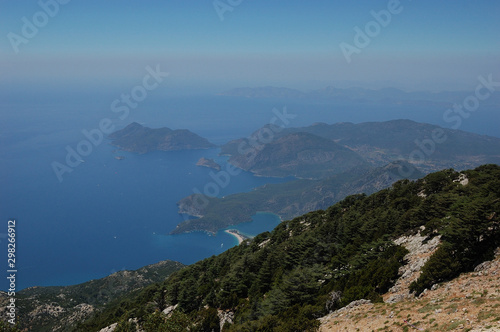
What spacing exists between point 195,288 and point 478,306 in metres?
32.4

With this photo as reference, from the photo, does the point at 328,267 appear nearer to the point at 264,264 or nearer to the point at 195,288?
the point at 264,264

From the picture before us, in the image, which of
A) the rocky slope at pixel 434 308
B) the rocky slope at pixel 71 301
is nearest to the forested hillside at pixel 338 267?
the rocky slope at pixel 434 308

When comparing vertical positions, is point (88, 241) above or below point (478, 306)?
above

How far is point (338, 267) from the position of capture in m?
29.9

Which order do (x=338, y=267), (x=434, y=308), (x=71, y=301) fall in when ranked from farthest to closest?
(x=71, y=301) < (x=338, y=267) < (x=434, y=308)

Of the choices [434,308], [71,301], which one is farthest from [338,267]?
[71,301]

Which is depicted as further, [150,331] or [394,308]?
[150,331]

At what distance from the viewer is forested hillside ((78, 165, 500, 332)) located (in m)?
20.4

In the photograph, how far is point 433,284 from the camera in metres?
19.1

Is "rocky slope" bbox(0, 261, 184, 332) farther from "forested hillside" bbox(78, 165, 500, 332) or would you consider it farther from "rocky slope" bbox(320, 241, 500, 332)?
"rocky slope" bbox(320, 241, 500, 332)

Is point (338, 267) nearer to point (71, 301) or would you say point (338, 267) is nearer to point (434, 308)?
point (434, 308)

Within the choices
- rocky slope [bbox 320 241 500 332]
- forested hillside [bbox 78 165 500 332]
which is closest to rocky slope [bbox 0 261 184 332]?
forested hillside [bbox 78 165 500 332]

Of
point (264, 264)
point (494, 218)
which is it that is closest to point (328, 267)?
point (264, 264)

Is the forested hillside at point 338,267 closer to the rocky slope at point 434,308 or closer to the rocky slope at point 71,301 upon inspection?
the rocky slope at point 434,308
